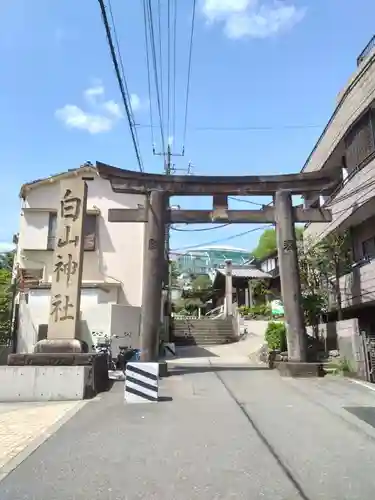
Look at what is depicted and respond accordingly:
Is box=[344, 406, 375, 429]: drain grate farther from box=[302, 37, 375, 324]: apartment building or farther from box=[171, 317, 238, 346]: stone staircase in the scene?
box=[171, 317, 238, 346]: stone staircase

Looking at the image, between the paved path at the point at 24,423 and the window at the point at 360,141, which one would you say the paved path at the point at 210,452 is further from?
the window at the point at 360,141

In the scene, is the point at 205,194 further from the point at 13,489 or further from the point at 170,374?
the point at 13,489

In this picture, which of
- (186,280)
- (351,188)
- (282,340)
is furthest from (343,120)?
(186,280)

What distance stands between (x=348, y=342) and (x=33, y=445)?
11383mm

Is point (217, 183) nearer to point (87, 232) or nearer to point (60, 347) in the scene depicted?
point (60, 347)

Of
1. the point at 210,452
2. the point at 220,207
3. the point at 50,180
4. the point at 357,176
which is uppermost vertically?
the point at 50,180

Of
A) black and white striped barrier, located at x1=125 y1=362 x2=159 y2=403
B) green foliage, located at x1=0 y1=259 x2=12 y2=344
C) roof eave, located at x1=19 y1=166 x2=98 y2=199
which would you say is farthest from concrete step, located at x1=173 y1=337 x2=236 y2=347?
black and white striped barrier, located at x1=125 y1=362 x2=159 y2=403

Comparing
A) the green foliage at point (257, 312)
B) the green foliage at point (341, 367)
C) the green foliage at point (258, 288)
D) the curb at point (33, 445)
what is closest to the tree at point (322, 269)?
the green foliage at point (341, 367)

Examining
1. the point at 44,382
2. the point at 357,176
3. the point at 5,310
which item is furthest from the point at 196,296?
the point at 44,382

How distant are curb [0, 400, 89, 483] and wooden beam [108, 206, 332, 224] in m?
8.44

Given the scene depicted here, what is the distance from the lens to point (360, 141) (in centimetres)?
1769

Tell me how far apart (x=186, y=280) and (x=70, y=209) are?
49595 millimetres

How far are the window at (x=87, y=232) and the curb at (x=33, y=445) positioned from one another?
15174 millimetres

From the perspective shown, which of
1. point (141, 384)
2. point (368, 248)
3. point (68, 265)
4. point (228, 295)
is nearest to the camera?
point (141, 384)
